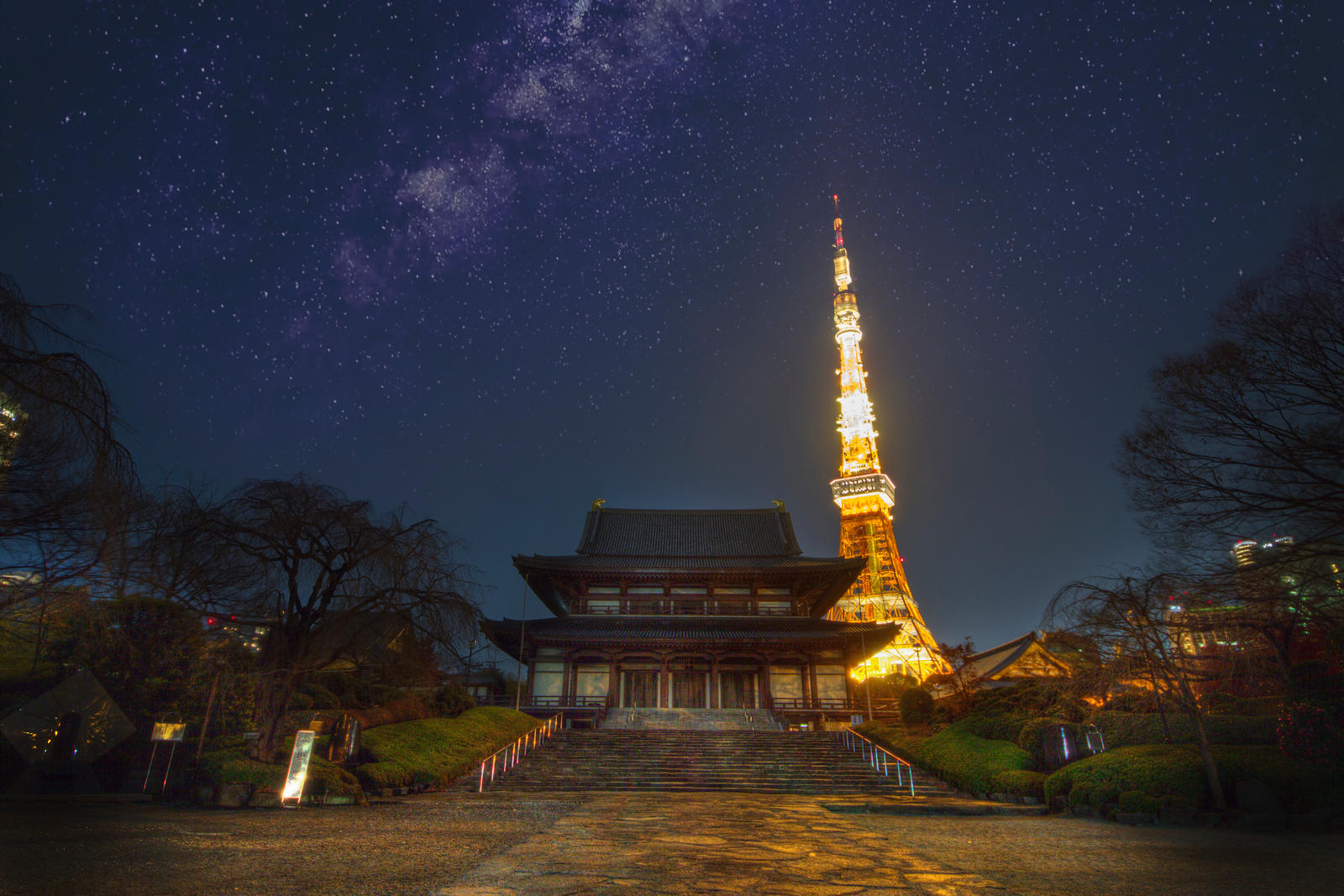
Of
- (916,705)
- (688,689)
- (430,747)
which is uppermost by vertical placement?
(688,689)

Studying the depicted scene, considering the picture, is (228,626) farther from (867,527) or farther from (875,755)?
(867,527)

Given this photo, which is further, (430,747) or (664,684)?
(664,684)

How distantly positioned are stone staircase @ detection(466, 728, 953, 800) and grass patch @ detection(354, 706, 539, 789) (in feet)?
3.11

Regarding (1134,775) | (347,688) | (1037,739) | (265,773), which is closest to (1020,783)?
(1037,739)

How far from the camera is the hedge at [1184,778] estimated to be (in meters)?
10.8

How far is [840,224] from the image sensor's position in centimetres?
7025

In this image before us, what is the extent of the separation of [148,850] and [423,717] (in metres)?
13.8

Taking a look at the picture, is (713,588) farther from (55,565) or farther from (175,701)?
(55,565)

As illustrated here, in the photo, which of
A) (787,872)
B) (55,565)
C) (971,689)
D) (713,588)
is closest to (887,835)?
(787,872)

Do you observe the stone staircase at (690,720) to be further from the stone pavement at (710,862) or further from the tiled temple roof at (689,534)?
the stone pavement at (710,862)

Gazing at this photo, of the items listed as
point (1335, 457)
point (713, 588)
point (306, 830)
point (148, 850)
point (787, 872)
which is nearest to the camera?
point (787, 872)

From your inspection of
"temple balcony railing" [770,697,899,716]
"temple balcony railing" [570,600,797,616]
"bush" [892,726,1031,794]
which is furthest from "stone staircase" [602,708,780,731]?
"bush" [892,726,1031,794]

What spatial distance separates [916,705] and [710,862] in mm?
19269

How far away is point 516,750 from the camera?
20.3m
